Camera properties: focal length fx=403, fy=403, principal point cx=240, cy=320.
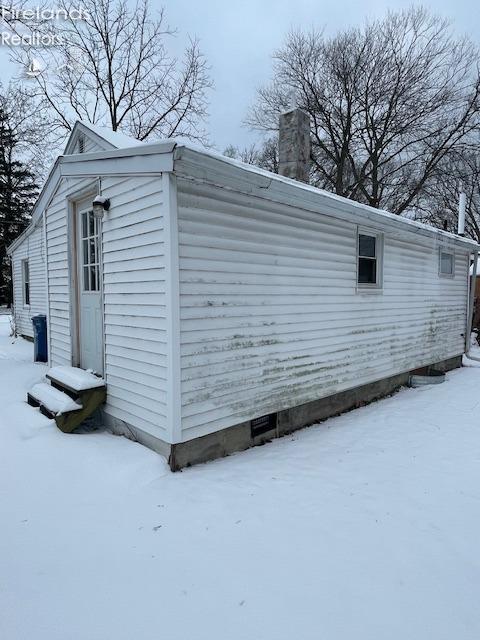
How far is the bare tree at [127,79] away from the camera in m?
17.1

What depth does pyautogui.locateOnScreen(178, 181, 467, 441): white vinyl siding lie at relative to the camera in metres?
3.74

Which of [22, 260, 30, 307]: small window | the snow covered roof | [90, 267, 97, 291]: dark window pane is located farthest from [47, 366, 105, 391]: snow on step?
[22, 260, 30, 307]: small window

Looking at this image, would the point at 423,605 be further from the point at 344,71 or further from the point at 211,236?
the point at 344,71

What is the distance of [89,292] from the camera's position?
16.8ft

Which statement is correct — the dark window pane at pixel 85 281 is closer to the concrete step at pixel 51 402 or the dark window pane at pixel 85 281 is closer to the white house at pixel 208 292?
the white house at pixel 208 292

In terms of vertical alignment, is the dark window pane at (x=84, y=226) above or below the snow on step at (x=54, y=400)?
above

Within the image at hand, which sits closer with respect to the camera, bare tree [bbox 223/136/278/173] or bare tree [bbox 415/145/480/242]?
bare tree [bbox 415/145/480/242]

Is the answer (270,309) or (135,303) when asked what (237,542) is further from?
(270,309)

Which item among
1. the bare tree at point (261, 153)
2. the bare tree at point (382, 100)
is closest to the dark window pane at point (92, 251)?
the bare tree at point (382, 100)

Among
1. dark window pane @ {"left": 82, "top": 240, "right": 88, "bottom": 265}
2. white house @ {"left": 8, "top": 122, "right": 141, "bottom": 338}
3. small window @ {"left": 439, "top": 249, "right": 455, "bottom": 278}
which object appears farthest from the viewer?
small window @ {"left": 439, "top": 249, "right": 455, "bottom": 278}

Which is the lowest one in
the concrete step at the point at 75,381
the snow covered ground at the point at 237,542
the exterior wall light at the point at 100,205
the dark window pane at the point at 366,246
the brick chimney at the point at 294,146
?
the snow covered ground at the point at 237,542

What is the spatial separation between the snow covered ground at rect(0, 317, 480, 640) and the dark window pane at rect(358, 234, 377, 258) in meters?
3.09

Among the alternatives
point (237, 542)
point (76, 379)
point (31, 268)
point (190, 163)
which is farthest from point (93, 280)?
point (31, 268)

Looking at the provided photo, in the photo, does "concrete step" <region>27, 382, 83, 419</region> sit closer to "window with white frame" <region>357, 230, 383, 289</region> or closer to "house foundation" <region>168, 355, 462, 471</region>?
"house foundation" <region>168, 355, 462, 471</region>
